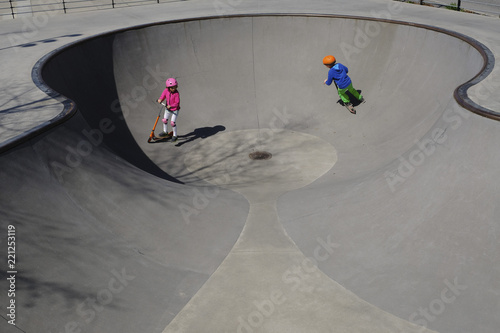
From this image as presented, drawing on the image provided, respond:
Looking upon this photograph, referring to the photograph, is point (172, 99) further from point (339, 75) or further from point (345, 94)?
point (345, 94)

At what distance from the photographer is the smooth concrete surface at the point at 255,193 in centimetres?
595

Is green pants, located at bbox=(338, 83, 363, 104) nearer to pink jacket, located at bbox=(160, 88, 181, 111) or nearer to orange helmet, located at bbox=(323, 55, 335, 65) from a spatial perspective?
orange helmet, located at bbox=(323, 55, 335, 65)

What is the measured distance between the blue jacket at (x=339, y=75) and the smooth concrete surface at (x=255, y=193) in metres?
0.97

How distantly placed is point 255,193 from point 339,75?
15.0 ft

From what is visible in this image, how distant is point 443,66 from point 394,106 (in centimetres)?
154

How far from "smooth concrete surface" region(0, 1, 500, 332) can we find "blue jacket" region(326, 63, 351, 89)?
0.97 m

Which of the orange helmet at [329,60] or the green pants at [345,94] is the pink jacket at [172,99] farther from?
the green pants at [345,94]

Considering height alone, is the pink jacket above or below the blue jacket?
below

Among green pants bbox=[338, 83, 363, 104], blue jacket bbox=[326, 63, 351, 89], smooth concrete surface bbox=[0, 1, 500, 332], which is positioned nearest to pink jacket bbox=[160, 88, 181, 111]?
smooth concrete surface bbox=[0, 1, 500, 332]

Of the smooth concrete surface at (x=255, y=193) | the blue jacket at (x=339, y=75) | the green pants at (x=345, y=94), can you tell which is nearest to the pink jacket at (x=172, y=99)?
the smooth concrete surface at (x=255, y=193)

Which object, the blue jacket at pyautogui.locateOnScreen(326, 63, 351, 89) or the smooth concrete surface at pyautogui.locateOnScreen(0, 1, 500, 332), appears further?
the blue jacket at pyautogui.locateOnScreen(326, 63, 351, 89)

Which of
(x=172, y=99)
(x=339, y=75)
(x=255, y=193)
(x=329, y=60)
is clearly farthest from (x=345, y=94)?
(x=172, y=99)

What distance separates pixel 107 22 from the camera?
16703 mm

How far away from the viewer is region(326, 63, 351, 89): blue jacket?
1216cm
